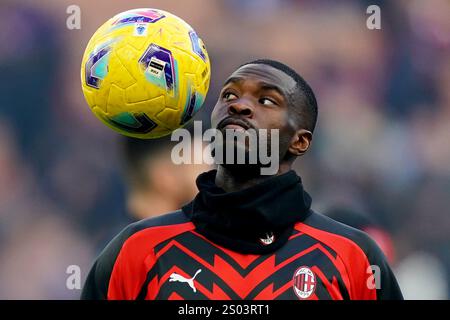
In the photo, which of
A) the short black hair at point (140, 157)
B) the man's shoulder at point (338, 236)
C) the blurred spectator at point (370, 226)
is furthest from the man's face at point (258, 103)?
the short black hair at point (140, 157)

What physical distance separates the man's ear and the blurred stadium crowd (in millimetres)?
2725

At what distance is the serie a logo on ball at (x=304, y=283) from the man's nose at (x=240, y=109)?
2.10 feet

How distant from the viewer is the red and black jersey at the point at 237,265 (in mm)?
2902

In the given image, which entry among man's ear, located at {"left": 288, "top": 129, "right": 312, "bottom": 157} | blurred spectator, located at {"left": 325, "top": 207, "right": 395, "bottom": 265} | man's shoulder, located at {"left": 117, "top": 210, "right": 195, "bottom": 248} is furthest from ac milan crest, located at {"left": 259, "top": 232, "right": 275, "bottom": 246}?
blurred spectator, located at {"left": 325, "top": 207, "right": 395, "bottom": 265}

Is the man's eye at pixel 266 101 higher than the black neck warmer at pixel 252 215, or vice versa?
the man's eye at pixel 266 101

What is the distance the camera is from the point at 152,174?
6.20 meters

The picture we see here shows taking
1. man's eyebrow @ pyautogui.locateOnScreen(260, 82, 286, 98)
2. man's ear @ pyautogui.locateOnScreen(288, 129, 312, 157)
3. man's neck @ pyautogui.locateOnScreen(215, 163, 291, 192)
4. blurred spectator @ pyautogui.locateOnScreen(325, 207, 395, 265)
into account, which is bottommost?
blurred spectator @ pyautogui.locateOnScreen(325, 207, 395, 265)

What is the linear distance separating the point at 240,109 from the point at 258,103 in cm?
10

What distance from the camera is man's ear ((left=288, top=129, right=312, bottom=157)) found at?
10.7ft

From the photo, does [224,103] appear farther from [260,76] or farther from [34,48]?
[34,48]

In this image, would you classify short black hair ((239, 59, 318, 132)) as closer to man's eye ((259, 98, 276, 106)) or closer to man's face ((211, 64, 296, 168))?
man's face ((211, 64, 296, 168))

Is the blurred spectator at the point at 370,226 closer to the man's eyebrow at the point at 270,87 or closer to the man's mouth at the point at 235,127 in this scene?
the man's eyebrow at the point at 270,87

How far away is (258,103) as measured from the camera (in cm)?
318

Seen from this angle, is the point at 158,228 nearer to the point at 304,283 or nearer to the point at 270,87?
the point at 304,283
